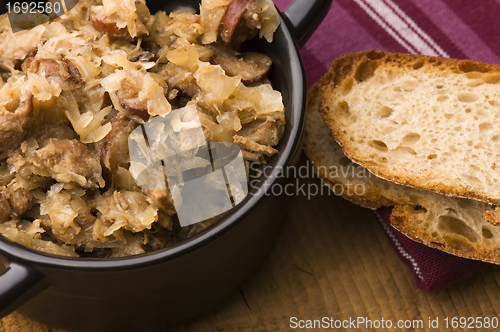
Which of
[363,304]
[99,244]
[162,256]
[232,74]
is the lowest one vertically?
[363,304]

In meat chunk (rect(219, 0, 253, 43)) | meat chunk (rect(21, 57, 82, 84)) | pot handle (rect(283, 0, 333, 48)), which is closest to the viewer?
meat chunk (rect(21, 57, 82, 84))

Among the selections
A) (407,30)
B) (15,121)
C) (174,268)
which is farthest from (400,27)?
(15,121)

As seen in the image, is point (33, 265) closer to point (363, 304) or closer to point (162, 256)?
point (162, 256)

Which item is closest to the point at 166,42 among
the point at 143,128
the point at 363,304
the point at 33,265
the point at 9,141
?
the point at 143,128

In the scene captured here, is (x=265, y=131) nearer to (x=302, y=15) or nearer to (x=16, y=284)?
(x=302, y=15)

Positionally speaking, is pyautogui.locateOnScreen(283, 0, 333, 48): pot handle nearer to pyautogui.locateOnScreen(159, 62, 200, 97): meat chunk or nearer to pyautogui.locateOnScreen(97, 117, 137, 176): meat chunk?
pyautogui.locateOnScreen(159, 62, 200, 97): meat chunk

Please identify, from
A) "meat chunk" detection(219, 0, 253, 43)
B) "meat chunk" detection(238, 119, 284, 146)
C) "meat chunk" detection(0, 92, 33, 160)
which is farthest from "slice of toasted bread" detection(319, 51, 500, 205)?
"meat chunk" detection(0, 92, 33, 160)

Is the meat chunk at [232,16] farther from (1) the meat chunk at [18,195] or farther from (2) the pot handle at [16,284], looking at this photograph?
(2) the pot handle at [16,284]
